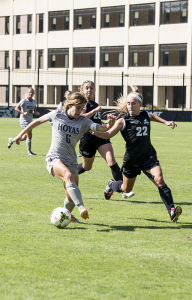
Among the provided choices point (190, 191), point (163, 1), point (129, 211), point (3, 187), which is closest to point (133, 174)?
point (129, 211)

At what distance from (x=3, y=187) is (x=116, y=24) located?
4933 cm

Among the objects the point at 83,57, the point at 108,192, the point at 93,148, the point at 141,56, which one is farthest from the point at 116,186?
the point at 83,57

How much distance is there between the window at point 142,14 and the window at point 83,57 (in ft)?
20.5

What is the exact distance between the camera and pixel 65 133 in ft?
22.0

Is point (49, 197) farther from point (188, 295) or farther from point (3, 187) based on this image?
point (188, 295)

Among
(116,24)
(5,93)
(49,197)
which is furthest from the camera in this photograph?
(5,93)

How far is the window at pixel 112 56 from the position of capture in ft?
186

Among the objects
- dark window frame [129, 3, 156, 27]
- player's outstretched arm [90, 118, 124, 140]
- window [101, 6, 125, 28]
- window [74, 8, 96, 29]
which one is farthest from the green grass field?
window [74, 8, 96, 29]

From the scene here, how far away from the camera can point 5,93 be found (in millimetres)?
65125

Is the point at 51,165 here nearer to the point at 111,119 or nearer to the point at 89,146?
the point at 111,119

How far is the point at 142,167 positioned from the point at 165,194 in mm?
560

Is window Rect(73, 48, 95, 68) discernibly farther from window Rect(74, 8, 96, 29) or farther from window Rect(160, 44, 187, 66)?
window Rect(160, 44, 187, 66)

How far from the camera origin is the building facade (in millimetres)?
52594

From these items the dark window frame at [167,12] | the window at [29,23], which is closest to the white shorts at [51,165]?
the dark window frame at [167,12]
